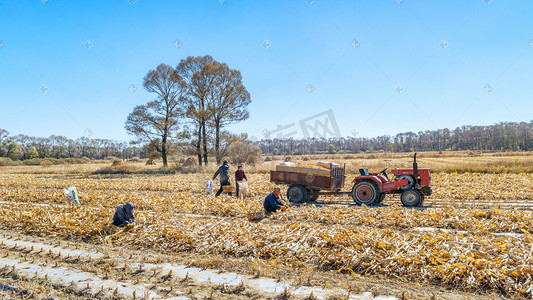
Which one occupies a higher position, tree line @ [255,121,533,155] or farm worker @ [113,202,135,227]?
tree line @ [255,121,533,155]

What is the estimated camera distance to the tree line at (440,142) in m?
90.9

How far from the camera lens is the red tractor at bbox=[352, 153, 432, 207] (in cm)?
1130

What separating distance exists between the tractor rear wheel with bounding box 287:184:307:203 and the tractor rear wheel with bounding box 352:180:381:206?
6.13 ft

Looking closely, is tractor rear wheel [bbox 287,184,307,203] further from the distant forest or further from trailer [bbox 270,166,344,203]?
the distant forest

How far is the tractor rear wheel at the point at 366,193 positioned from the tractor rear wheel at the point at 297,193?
1870 mm

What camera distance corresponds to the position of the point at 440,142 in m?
120

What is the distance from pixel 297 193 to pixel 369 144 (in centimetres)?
13964

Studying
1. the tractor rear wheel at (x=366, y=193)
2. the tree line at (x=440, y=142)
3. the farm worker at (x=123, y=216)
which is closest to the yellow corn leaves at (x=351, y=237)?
A: the farm worker at (x=123, y=216)

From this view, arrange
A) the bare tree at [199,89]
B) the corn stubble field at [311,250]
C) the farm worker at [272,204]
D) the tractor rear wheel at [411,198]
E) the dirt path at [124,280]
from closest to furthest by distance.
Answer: the dirt path at [124,280], the corn stubble field at [311,250], the farm worker at [272,204], the tractor rear wheel at [411,198], the bare tree at [199,89]

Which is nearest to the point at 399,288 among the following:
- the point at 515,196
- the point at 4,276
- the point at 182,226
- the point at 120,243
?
the point at 182,226

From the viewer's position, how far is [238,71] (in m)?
34.6

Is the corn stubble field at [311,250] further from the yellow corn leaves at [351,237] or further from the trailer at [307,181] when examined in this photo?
the trailer at [307,181]

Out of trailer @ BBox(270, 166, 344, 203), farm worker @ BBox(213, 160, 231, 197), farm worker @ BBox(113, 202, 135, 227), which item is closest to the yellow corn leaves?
farm worker @ BBox(113, 202, 135, 227)

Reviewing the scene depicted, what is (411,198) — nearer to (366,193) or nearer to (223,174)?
(366,193)
